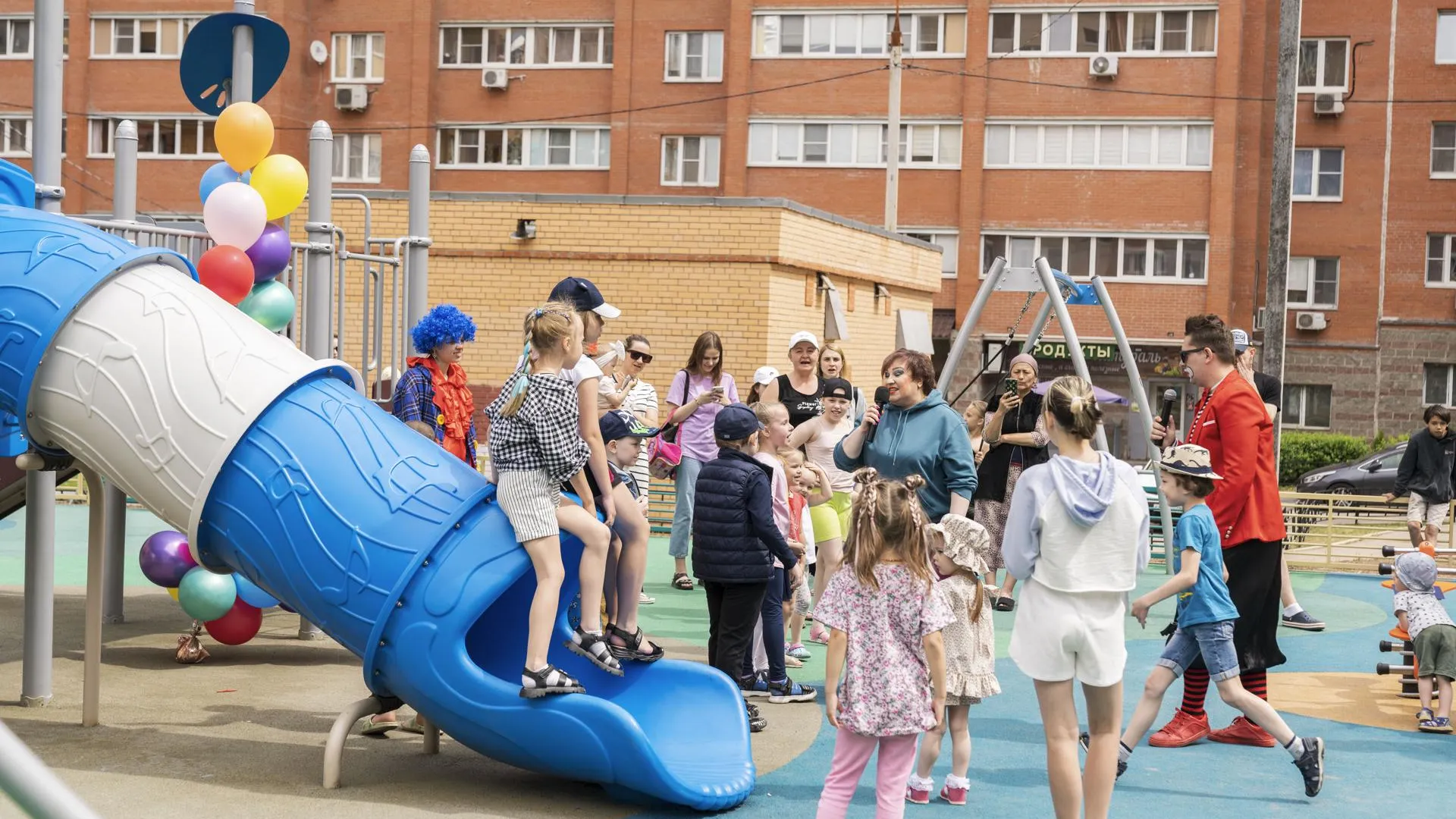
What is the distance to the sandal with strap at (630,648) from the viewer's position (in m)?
6.66

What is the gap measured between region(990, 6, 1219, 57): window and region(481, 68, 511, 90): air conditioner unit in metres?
13.5

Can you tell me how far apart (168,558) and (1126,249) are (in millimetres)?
34053

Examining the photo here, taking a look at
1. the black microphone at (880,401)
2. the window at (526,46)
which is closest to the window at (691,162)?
the window at (526,46)

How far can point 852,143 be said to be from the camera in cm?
4069

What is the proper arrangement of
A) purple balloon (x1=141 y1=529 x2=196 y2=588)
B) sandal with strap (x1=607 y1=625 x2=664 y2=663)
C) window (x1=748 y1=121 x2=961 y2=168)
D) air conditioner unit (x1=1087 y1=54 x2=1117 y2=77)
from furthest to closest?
window (x1=748 y1=121 x2=961 y2=168) < air conditioner unit (x1=1087 y1=54 x2=1117 y2=77) < purple balloon (x1=141 y1=529 x2=196 y2=588) < sandal with strap (x1=607 y1=625 x2=664 y2=663)

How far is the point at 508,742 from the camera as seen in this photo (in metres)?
6.07

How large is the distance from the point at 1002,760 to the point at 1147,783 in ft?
2.20

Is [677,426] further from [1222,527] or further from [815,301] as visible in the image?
[815,301]

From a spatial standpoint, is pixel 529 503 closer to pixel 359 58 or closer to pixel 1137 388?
pixel 1137 388

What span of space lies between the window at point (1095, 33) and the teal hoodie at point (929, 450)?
34.4 metres

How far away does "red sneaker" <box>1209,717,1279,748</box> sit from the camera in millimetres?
7609

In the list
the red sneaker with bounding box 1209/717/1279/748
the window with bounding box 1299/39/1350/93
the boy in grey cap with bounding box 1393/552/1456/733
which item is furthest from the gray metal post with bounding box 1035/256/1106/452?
the window with bounding box 1299/39/1350/93

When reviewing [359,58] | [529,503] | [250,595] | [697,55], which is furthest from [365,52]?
[529,503]

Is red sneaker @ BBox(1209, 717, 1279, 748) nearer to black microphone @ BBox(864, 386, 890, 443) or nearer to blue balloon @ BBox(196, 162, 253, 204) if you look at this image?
black microphone @ BBox(864, 386, 890, 443)
